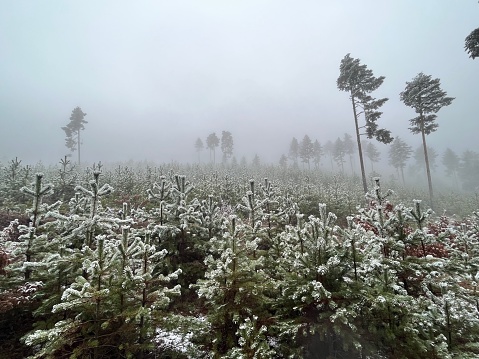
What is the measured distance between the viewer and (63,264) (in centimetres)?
514

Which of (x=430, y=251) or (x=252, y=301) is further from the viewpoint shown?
(x=430, y=251)

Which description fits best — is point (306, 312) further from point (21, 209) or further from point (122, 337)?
point (21, 209)

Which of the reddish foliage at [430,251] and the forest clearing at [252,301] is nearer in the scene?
the forest clearing at [252,301]

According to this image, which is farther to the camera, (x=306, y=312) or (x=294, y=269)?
(x=294, y=269)

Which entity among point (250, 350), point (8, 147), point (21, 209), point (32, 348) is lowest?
point (32, 348)

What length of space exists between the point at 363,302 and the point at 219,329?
2.89 meters

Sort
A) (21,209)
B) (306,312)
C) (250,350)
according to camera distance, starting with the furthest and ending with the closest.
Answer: (21,209), (306,312), (250,350)

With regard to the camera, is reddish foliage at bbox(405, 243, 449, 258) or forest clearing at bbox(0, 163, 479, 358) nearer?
forest clearing at bbox(0, 163, 479, 358)

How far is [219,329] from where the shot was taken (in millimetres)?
4773

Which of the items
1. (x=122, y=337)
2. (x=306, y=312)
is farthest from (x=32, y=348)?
(x=306, y=312)

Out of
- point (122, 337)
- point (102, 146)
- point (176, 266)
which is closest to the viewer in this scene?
point (122, 337)

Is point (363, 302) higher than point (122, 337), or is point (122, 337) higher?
point (363, 302)

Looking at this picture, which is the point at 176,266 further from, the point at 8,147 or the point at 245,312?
the point at 8,147

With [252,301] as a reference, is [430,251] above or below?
above
